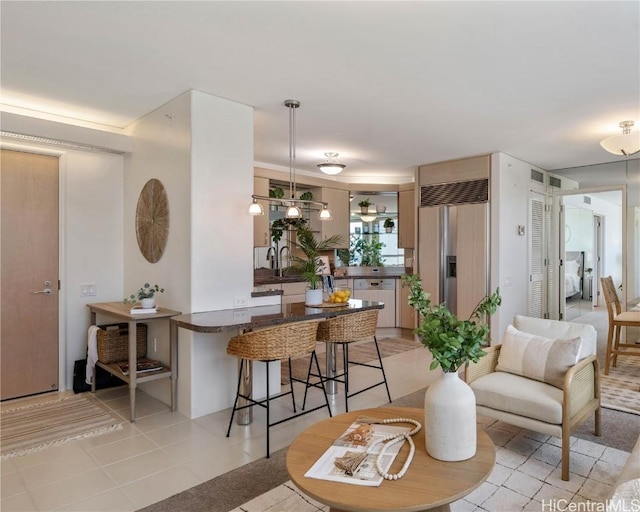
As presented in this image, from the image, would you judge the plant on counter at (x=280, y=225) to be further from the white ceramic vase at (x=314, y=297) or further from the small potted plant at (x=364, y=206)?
the white ceramic vase at (x=314, y=297)

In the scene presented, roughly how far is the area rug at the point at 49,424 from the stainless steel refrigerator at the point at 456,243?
4.41m

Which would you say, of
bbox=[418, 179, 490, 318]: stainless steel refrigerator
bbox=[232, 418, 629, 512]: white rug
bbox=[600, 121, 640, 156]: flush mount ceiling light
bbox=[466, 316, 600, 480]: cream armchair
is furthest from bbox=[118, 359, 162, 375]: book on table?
bbox=[600, 121, 640, 156]: flush mount ceiling light

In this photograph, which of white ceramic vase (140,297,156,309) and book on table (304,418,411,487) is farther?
white ceramic vase (140,297,156,309)

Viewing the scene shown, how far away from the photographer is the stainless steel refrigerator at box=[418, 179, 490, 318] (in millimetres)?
5477

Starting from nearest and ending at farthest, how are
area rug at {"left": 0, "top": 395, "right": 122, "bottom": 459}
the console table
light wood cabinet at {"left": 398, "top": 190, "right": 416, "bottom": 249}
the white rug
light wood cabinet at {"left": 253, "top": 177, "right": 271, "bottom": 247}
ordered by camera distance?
the white rug → area rug at {"left": 0, "top": 395, "right": 122, "bottom": 459} → the console table → light wood cabinet at {"left": 253, "top": 177, "right": 271, "bottom": 247} → light wood cabinet at {"left": 398, "top": 190, "right": 416, "bottom": 249}

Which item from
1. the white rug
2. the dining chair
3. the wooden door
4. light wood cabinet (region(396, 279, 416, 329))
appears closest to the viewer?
the white rug

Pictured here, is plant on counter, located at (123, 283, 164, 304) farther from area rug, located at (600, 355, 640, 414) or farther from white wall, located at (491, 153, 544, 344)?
white wall, located at (491, 153, 544, 344)

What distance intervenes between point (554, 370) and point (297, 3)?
2676mm

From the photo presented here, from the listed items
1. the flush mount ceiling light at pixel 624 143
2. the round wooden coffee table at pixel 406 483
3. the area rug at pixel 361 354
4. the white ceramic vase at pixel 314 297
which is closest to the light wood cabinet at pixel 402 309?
the area rug at pixel 361 354

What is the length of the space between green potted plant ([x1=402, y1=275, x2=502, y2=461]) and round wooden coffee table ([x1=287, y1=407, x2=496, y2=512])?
62mm

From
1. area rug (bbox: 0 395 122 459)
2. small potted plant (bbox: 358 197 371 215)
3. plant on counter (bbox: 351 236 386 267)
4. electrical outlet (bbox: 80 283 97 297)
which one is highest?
small potted plant (bbox: 358 197 371 215)

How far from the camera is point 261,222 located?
584 cm

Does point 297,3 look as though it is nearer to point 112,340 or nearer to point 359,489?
point 359,489

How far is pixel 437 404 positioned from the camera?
5.45 feet
